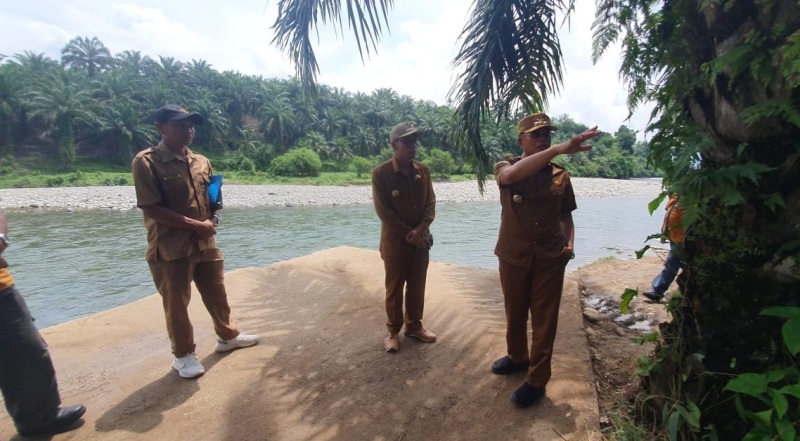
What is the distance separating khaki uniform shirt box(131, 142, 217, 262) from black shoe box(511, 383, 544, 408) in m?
2.46

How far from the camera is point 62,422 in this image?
8.78 feet

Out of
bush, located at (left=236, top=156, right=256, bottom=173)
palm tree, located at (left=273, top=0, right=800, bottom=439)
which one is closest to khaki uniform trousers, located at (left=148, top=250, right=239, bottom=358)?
palm tree, located at (left=273, top=0, right=800, bottom=439)

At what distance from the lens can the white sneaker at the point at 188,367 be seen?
3219 mm

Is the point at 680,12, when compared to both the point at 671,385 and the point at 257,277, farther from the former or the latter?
the point at 257,277

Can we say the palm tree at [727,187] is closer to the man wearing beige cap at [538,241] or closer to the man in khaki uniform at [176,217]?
the man wearing beige cap at [538,241]

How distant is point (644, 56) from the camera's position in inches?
93.0

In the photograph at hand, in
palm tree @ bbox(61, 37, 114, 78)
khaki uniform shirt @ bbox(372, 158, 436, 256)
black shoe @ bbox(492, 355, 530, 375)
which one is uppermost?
palm tree @ bbox(61, 37, 114, 78)

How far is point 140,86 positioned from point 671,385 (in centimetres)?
6091

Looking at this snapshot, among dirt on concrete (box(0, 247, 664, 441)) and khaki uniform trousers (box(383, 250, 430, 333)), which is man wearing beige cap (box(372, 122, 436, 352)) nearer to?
khaki uniform trousers (box(383, 250, 430, 333))

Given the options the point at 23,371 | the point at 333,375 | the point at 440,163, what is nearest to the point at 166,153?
the point at 23,371

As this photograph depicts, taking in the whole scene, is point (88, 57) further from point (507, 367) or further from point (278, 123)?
point (507, 367)

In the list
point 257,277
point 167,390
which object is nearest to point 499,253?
point 167,390

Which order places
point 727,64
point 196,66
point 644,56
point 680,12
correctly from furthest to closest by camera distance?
point 196,66 → point 644,56 → point 680,12 → point 727,64

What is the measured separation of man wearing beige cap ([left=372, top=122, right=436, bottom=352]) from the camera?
3355mm
